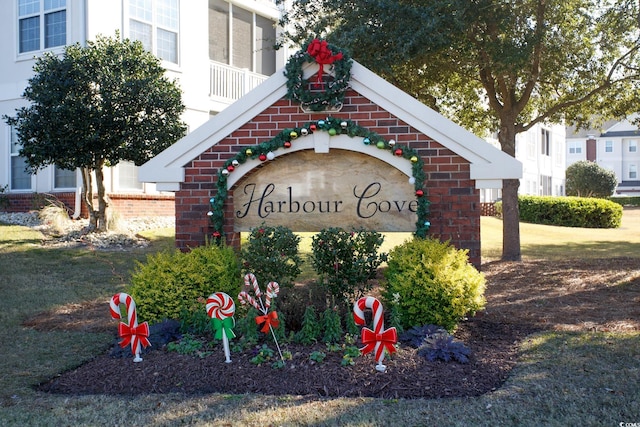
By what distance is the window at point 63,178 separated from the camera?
16.0m

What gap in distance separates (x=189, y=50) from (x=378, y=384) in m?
14.2

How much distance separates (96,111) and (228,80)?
6732 mm

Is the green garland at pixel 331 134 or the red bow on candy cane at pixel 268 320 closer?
the red bow on candy cane at pixel 268 320

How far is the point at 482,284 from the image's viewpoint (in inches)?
270

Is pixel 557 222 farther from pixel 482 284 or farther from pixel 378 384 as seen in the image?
pixel 378 384

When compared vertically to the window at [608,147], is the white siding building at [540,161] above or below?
below

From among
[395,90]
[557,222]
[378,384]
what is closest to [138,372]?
[378,384]

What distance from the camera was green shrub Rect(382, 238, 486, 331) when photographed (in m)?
6.42

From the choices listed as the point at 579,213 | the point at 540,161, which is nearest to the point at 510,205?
the point at 579,213

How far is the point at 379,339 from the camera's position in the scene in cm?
540

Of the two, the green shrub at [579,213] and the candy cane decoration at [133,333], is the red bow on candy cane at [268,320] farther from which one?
the green shrub at [579,213]

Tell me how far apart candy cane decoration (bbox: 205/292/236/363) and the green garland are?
194 cm

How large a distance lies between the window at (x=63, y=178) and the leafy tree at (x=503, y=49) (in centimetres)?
699

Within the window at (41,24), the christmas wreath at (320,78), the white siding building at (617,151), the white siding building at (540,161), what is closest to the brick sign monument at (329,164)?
the christmas wreath at (320,78)
